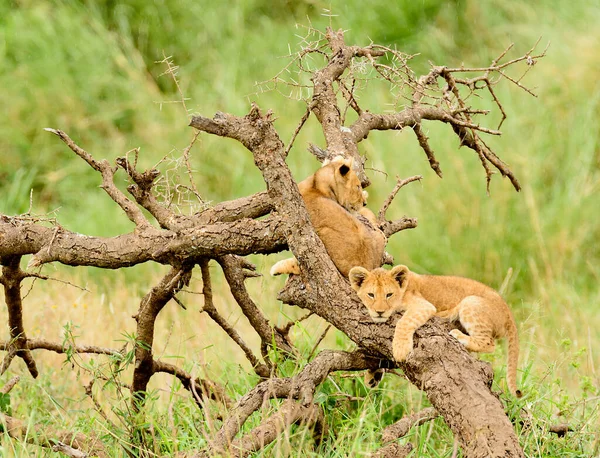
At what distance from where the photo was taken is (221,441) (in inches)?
148

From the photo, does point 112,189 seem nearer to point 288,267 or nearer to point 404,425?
point 288,267

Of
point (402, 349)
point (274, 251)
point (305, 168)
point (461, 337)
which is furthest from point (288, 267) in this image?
point (305, 168)

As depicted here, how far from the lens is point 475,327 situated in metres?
4.38

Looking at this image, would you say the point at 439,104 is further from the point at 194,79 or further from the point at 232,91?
the point at 194,79

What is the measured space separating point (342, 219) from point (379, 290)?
379mm

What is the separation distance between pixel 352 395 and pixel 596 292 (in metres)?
3.50

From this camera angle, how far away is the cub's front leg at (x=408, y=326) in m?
3.67

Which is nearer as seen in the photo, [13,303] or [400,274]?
[400,274]

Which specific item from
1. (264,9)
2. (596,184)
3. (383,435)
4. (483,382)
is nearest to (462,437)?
(483,382)

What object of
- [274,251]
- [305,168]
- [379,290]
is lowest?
[379,290]

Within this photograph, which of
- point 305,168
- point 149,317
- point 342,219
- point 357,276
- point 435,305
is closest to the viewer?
point 357,276

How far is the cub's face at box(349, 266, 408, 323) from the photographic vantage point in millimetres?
3805

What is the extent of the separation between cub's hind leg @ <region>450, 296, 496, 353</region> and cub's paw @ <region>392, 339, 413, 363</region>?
28.4 inches

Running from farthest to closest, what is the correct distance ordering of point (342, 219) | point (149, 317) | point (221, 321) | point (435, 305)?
point (221, 321) < point (149, 317) < point (435, 305) < point (342, 219)
